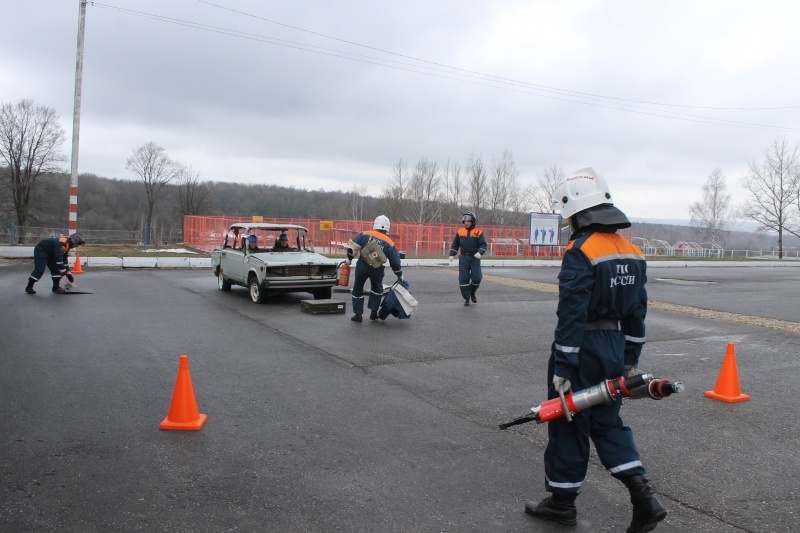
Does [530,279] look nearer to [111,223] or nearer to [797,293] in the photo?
[797,293]

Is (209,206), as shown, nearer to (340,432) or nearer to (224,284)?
(224,284)

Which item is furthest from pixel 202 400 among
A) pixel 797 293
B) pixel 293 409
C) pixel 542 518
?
pixel 797 293

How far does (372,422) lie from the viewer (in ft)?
17.1

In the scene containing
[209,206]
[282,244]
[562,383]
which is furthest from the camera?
[209,206]

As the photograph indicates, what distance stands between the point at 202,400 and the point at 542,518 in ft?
11.4

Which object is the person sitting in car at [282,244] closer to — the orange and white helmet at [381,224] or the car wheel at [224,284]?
the car wheel at [224,284]

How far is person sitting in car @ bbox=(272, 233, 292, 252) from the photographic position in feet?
44.5

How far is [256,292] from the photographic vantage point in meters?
12.6

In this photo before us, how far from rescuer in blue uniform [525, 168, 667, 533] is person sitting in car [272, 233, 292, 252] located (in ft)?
34.8

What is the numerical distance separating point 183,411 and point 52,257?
10183mm

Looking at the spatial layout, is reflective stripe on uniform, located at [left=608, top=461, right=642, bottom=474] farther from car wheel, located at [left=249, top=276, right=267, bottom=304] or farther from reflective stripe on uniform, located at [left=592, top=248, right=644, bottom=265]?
car wheel, located at [left=249, top=276, right=267, bottom=304]

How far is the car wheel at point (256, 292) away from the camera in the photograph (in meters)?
12.4

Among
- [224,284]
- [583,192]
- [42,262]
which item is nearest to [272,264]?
[224,284]

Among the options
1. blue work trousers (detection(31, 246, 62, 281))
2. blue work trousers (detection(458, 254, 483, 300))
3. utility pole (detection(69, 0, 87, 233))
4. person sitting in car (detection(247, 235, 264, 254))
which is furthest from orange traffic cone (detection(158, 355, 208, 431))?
utility pole (detection(69, 0, 87, 233))
